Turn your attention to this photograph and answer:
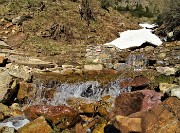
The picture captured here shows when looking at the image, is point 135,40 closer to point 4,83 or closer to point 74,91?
point 74,91

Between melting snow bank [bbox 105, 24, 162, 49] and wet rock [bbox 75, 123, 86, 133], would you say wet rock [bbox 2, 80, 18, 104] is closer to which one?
wet rock [bbox 75, 123, 86, 133]

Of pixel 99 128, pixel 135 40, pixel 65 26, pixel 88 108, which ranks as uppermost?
pixel 65 26

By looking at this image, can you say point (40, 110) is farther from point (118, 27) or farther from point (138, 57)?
point (118, 27)

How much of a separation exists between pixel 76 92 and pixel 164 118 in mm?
7908

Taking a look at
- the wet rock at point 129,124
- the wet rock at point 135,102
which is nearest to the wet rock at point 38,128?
the wet rock at point 129,124

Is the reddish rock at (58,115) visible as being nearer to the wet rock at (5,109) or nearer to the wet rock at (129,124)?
the wet rock at (5,109)

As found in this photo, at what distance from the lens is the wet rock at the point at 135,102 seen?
14367mm

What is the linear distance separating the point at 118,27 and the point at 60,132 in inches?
890

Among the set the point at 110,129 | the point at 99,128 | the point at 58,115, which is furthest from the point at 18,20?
the point at 110,129

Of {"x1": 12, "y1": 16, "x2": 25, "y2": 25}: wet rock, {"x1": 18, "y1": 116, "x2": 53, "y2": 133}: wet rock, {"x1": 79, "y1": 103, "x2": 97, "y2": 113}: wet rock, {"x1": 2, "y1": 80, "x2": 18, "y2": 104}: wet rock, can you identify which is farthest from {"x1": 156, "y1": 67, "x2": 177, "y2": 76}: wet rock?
{"x1": 12, "y1": 16, "x2": 25, "y2": 25}: wet rock

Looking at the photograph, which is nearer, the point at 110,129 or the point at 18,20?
the point at 110,129

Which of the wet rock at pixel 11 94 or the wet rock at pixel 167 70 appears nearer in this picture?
the wet rock at pixel 11 94

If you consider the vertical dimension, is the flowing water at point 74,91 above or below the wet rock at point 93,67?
below

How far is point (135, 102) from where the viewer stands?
14672 millimetres
